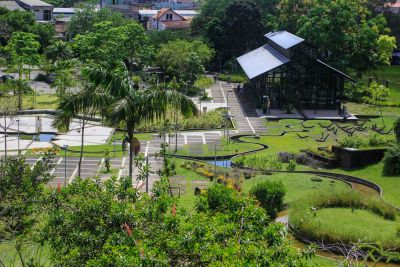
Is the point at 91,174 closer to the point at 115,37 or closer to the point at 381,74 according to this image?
the point at 115,37

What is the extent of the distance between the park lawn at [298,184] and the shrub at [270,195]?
1.83m

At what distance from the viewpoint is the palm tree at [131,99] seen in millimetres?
23656

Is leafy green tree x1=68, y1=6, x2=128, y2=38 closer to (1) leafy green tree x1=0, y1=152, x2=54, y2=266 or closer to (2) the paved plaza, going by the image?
(2) the paved plaza

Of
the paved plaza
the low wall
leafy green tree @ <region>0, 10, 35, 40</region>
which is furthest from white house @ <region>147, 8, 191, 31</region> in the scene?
the low wall

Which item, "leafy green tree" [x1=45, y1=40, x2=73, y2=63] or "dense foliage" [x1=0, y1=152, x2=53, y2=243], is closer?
"dense foliage" [x1=0, y1=152, x2=53, y2=243]

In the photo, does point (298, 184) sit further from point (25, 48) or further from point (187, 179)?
point (25, 48)

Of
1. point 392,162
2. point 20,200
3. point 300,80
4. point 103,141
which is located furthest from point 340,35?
point 20,200

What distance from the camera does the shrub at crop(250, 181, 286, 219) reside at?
26.9m

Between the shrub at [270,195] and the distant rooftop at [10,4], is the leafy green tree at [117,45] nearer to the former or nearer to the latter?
the distant rooftop at [10,4]

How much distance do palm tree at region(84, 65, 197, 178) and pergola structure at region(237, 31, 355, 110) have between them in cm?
3409

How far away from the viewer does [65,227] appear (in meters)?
15.4

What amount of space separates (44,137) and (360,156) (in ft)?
71.7

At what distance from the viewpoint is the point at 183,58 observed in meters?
69.1

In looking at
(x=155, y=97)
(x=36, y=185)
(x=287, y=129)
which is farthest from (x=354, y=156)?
(x=36, y=185)
